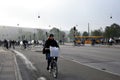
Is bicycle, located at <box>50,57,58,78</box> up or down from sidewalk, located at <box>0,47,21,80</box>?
up

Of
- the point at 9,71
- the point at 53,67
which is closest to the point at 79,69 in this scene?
the point at 53,67

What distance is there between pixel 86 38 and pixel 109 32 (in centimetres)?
2803

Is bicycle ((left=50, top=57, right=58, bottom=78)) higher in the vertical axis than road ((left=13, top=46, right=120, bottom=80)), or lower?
higher

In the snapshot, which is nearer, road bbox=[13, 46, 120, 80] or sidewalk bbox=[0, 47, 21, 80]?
road bbox=[13, 46, 120, 80]

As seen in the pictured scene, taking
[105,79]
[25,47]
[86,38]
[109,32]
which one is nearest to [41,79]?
[105,79]

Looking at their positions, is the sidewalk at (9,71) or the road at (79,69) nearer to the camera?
the road at (79,69)

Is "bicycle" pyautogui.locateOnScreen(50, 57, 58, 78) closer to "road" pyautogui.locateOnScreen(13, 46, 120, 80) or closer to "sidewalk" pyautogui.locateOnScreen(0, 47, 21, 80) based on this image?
"road" pyautogui.locateOnScreen(13, 46, 120, 80)

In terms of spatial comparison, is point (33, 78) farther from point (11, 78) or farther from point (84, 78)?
point (84, 78)

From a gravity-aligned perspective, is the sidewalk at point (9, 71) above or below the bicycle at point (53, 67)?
below

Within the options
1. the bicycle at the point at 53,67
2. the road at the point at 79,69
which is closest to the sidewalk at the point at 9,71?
the road at the point at 79,69

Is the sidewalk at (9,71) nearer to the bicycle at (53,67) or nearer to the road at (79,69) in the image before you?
the road at (79,69)

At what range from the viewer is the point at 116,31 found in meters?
137

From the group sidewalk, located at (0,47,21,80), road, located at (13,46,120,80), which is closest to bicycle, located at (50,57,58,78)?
road, located at (13,46,120,80)

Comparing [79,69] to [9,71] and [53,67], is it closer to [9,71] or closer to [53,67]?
[53,67]
